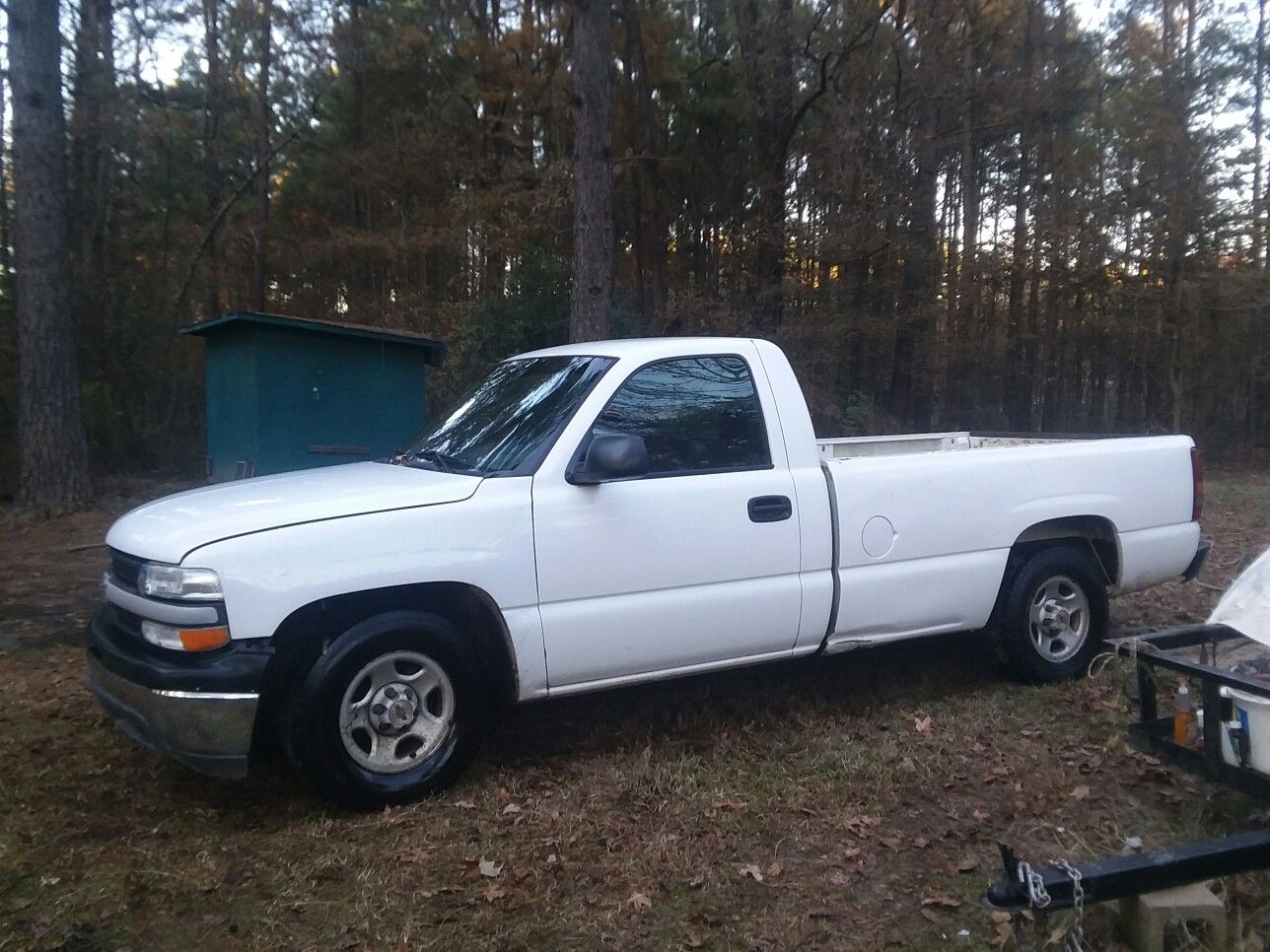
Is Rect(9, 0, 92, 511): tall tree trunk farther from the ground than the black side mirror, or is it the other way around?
Rect(9, 0, 92, 511): tall tree trunk

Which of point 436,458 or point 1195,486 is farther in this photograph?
point 1195,486

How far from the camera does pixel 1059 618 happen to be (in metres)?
5.92

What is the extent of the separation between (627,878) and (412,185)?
19055 millimetres

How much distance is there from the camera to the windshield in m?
4.70

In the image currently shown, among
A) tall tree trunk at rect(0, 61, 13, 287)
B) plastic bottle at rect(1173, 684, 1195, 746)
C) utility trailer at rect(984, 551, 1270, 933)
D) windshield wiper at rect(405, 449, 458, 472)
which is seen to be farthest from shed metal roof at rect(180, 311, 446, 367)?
tall tree trunk at rect(0, 61, 13, 287)

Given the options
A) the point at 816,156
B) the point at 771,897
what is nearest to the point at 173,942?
the point at 771,897

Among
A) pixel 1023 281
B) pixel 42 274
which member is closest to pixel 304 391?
pixel 42 274

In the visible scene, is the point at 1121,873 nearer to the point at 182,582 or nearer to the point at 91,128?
the point at 182,582

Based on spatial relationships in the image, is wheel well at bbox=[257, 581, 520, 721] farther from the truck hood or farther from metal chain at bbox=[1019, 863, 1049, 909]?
metal chain at bbox=[1019, 863, 1049, 909]

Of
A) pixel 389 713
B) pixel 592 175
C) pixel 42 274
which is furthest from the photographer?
pixel 42 274

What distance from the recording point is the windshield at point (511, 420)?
4699 millimetres

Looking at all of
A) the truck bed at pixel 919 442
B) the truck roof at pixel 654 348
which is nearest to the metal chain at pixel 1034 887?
the truck roof at pixel 654 348

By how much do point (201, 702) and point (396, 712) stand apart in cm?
76

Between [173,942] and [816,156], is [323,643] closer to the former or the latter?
[173,942]
